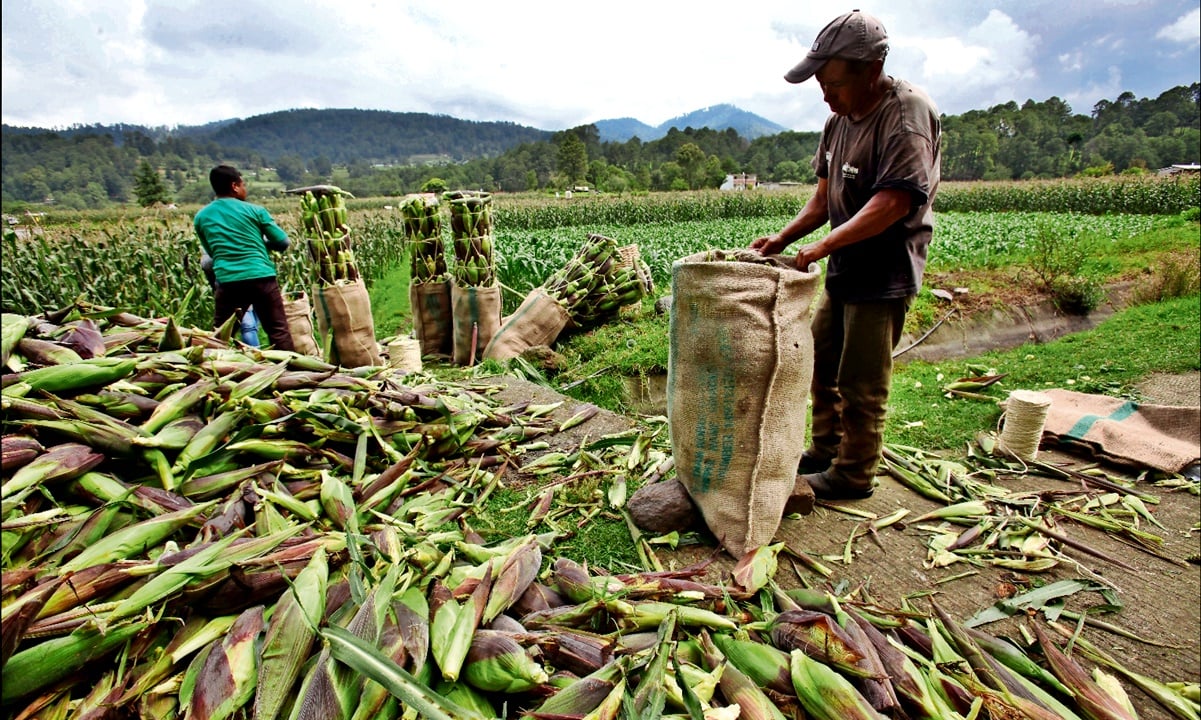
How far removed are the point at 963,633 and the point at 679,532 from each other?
1.00 meters

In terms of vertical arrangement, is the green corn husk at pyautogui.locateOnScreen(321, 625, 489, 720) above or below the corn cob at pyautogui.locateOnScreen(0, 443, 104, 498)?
below

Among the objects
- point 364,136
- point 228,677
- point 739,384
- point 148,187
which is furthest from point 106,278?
point 364,136

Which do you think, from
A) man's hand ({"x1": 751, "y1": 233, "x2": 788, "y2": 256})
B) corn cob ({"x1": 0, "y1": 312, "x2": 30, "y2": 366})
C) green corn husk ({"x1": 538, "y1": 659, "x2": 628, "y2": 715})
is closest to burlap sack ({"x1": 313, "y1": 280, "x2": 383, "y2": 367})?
corn cob ({"x1": 0, "y1": 312, "x2": 30, "y2": 366})

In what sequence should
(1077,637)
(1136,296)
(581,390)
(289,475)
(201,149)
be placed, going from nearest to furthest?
(1077,637), (289,475), (581,390), (1136,296), (201,149)

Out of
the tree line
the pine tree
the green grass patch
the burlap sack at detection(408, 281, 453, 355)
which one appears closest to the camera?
the green grass patch

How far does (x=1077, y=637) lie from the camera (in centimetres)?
192

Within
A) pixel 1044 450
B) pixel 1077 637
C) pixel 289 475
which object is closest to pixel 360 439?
pixel 289 475

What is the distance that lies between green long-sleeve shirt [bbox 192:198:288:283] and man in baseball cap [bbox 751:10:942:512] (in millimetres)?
4178

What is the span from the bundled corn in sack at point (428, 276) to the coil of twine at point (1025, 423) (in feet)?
15.3

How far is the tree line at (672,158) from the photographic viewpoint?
145ft

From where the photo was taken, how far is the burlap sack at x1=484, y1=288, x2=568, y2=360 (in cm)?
527

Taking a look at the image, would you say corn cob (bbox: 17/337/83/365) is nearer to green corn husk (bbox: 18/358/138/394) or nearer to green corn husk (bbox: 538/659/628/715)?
green corn husk (bbox: 18/358/138/394)

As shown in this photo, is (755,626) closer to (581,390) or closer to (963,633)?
(963,633)

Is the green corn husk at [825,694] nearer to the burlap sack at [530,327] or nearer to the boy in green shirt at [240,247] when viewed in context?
the burlap sack at [530,327]
